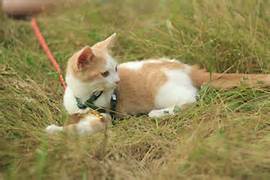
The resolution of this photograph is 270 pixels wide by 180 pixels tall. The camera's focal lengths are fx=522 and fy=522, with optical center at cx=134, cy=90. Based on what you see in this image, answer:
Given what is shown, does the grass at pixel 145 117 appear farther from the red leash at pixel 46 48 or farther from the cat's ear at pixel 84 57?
the cat's ear at pixel 84 57

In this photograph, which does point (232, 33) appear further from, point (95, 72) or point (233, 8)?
point (95, 72)

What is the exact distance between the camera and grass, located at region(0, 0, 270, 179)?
86.4 inches

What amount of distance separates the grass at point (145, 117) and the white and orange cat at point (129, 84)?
81 mm

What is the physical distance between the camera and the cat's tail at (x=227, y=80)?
292cm

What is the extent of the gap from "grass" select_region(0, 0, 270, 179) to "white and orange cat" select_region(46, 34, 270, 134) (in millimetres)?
81

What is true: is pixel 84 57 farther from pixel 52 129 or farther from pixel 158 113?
pixel 158 113

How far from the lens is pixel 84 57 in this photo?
2643mm

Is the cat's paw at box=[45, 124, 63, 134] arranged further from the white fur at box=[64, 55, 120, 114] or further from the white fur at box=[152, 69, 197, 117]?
the white fur at box=[152, 69, 197, 117]

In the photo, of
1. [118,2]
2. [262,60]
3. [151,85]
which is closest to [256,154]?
[151,85]

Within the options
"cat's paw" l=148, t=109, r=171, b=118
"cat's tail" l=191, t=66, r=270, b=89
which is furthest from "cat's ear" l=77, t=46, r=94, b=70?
"cat's tail" l=191, t=66, r=270, b=89

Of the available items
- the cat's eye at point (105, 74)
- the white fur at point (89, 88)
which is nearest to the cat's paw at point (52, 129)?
the white fur at point (89, 88)

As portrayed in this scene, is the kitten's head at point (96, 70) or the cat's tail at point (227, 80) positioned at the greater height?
the kitten's head at point (96, 70)

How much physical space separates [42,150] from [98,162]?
0.82 feet

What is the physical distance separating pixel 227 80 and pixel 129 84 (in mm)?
558
